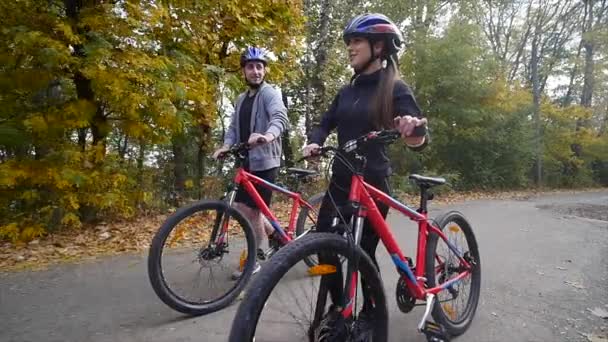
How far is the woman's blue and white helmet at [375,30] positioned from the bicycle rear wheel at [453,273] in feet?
4.26

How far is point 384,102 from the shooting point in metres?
2.35

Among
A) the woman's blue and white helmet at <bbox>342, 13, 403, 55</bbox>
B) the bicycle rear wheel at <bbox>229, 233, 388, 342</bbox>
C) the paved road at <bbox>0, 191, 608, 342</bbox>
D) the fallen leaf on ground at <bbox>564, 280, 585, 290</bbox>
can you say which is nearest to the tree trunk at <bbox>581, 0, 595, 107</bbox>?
the paved road at <bbox>0, 191, 608, 342</bbox>

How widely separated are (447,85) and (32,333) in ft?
43.6

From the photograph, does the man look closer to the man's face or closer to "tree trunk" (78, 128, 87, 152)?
the man's face

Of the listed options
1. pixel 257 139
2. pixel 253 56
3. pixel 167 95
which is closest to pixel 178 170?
pixel 167 95

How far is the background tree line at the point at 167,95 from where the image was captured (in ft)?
16.5

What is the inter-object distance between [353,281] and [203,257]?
6.09ft

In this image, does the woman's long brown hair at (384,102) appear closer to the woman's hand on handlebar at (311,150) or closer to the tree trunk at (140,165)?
the woman's hand on handlebar at (311,150)

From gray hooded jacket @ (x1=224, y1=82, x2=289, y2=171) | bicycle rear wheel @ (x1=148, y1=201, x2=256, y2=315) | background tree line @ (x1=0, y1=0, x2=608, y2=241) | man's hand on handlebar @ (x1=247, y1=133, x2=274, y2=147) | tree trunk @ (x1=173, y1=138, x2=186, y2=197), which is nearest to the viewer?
bicycle rear wheel @ (x1=148, y1=201, x2=256, y2=315)

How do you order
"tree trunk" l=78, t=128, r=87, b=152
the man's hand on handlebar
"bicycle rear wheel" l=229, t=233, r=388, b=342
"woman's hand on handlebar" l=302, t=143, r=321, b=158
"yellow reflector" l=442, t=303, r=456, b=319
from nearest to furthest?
"bicycle rear wheel" l=229, t=233, r=388, b=342, "woman's hand on handlebar" l=302, t=143, r=321, b=158, "yellow reflector" l=442, t=303, r=456, b=319, the man's hand on handlebar, "tree trunk" l=78, t=128, r=87, b=152

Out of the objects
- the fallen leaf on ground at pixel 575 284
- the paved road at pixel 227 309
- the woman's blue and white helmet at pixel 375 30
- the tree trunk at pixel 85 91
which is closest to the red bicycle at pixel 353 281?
the paved road at pixel 227 309

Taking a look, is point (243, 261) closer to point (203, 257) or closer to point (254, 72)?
point (203, 257)

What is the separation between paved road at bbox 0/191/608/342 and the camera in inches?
114

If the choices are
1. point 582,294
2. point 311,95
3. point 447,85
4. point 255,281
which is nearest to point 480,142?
point 447,85
